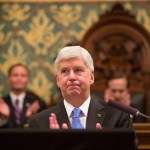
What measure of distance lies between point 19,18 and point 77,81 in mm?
3820

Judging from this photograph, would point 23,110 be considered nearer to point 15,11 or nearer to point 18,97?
point 18,97

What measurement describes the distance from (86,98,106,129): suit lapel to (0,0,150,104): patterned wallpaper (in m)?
3.51

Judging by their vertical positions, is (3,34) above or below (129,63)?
above

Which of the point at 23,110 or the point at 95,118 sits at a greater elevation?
the point at 23,110

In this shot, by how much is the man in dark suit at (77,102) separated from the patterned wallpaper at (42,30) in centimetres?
351

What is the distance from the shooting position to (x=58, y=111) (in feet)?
8.13

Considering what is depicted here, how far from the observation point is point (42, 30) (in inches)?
240

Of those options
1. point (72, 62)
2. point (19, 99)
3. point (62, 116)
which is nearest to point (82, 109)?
point (62, 116)

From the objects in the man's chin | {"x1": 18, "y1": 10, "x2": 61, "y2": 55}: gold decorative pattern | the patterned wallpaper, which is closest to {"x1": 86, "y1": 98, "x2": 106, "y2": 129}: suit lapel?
the man's chin

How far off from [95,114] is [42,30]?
12.5 feet
